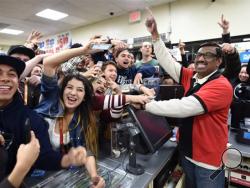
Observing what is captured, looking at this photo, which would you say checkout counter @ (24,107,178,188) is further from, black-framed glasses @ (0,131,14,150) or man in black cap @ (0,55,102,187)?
black-framed glasses @ (0,131,14,150)

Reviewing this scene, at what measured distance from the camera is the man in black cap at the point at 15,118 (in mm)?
990

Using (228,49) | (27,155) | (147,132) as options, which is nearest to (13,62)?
(27,155)

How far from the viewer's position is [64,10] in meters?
5.63

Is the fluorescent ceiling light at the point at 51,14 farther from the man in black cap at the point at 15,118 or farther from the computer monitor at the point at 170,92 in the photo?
the man in black cap at the point at 15,118

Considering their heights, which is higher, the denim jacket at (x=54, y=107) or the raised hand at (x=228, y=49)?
the raised hand at (x=228, y=49)

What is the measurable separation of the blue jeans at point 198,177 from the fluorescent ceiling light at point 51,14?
5.71 metres

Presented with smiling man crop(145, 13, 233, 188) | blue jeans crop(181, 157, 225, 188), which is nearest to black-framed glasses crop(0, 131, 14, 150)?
smiling man crop(145, 13, 233, 188)

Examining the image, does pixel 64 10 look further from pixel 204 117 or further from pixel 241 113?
pixel 204 117

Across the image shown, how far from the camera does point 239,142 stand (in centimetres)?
188

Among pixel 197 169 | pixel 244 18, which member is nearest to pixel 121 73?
pixel 197 169

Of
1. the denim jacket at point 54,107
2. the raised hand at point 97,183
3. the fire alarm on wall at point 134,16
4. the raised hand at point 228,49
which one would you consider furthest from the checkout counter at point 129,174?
the fire alarm on wall at point 134,16

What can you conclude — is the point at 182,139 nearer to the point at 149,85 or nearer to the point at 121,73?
the point at 149,85

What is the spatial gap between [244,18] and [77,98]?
438cm

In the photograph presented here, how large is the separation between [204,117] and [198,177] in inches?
17.8
